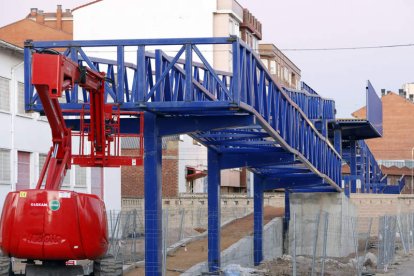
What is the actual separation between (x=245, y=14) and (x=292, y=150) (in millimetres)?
48461

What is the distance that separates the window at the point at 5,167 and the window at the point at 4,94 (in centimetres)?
167

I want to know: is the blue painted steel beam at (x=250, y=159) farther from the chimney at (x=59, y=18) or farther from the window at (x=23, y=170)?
the chimney at (x=59, y=18)

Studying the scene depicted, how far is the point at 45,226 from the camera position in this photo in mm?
16453

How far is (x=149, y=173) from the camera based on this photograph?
21.4m

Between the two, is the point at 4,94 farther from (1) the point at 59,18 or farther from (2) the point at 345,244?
(1) the point at 59,18

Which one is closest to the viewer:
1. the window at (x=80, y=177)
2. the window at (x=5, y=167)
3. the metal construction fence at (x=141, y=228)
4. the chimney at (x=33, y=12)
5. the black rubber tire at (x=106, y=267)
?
the black rubber tire at (x=106, y=267)

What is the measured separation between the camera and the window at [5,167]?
36000mm

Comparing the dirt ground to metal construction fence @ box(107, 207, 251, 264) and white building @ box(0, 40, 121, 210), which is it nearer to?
metal construction fence @ box(107, 207, 251, 264)

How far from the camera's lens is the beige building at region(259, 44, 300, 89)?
271 ft

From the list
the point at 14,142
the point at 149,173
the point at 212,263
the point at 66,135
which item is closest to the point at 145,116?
the point at 149,173

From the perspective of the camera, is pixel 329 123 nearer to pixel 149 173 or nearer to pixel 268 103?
pixel 268 103

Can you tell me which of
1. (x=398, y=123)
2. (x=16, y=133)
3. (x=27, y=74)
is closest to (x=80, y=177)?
(x=16, y=133)

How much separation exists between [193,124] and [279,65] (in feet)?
216

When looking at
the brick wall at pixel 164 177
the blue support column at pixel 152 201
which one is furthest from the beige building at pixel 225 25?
the blue support column at pixel 152 201
